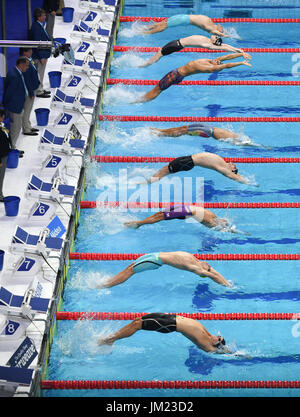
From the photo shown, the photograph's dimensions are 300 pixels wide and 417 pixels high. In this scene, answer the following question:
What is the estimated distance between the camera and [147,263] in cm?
737

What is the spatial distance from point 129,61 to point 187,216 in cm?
419

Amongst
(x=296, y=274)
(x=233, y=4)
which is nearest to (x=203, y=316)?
(x=296, y=274)

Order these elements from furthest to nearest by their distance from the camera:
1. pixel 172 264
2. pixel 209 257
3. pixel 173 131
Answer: pixel 173 131, pixel 209 257, pixel 172 264

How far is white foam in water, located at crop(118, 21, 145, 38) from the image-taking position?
12414 millimetres

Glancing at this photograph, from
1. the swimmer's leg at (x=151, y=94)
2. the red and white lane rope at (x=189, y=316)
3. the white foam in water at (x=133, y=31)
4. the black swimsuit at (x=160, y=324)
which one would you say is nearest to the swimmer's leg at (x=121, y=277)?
the red and white lane rope at (x=189, y=316)

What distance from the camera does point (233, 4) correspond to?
13.7 meters

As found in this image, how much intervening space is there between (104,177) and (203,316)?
97.6 inches

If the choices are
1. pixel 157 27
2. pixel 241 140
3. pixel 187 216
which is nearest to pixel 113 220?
pixel 187 216

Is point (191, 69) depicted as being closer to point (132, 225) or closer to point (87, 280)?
point (132, 225)

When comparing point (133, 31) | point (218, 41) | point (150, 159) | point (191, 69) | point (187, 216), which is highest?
point (218, 41)

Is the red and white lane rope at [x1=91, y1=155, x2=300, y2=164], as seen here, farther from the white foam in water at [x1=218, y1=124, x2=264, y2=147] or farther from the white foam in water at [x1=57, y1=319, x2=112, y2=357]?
the white foam in water at [x1=57, y1=319, x2=112, y2=357]

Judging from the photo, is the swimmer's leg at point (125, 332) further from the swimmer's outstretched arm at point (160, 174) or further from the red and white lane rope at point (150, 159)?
the red and white lane rope at point (150, 159)

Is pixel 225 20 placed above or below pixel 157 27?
below

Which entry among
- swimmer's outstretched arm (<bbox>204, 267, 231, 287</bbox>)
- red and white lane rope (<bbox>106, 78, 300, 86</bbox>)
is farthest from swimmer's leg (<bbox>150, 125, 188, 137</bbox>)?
swimmer's outstretched arm (<bbox>204, 267, 231, 287</bbox>)
